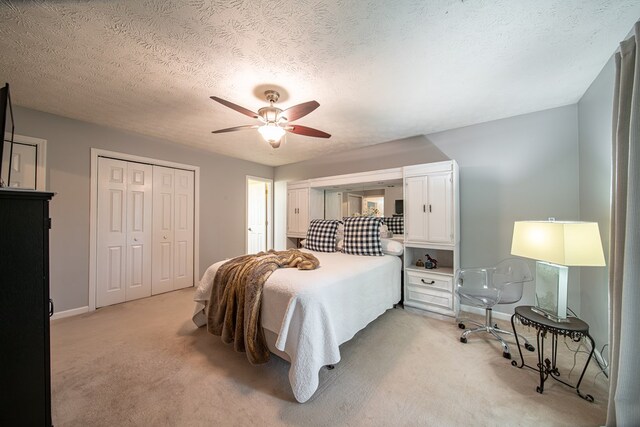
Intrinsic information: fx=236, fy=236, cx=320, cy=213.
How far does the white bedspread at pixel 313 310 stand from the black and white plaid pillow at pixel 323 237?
971mm

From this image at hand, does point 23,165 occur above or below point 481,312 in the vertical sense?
above

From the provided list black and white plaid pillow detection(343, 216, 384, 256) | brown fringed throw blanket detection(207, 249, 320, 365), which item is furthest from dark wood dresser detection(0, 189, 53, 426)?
black and white plaid pillow detection(343, 216, 384, 256)

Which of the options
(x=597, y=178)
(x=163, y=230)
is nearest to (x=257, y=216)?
(x=163, y=230)

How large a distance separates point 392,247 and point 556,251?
1.71 m

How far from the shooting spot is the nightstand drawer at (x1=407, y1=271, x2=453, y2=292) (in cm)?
278

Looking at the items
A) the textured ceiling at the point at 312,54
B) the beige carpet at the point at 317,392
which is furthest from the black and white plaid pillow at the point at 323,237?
the textured ceiling at the point at 312,54

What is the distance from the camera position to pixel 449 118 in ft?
9.20

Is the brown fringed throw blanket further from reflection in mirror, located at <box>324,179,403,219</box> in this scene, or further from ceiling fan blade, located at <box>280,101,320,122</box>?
reflection in mirror, located at <box>324,179,403,219</box>

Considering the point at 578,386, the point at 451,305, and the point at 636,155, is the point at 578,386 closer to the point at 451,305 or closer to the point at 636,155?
the point at 451,305

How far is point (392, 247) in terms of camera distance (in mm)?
3135

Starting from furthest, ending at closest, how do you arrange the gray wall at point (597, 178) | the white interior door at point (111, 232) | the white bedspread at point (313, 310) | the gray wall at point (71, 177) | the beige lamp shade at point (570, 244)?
the white interior door at point (111, 232)
the gray wall at point (71, 177)
the gray wall at point (597, 178)
the white bedspread at point (313, 310)
the beige lamp shade at point (570, 244)

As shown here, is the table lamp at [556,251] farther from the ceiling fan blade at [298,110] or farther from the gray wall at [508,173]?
the ceiling fan blade at [298,110]

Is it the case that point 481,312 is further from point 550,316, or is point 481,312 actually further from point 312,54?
point 312,54

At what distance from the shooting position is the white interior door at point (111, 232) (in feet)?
10.1
